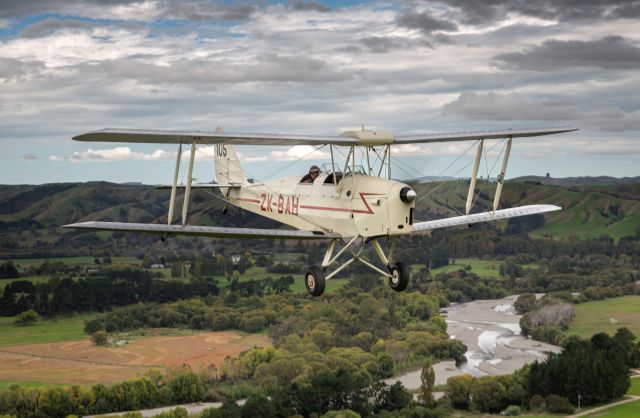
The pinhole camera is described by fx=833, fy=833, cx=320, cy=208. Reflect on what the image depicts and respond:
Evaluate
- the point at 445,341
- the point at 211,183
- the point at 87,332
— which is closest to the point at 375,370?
the point at 445,341

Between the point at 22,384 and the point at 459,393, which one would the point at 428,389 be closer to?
the point at 459,393

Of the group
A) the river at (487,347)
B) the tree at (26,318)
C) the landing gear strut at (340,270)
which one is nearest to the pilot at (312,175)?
the landing gear strut at (340,270)

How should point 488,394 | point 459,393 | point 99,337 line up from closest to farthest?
point 488,394, point 459,393, point 99,337

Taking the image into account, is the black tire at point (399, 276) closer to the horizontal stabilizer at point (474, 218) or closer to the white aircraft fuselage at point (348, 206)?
the horizontal stabilizer at point (474, 218)

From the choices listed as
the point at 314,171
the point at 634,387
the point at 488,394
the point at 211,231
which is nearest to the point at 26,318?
the point at 488,394

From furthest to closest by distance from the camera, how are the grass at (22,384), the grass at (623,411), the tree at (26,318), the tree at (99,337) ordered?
the tree at (26,318)
the tree at (99,337)
the grass at (22,384)
the grass at (623,411)

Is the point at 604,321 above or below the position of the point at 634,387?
above
